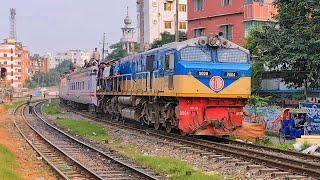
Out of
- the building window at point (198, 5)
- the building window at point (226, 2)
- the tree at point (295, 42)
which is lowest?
the tree at point (295, 42)

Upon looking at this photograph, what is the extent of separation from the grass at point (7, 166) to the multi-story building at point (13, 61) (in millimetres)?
120243

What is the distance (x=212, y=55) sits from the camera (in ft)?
59.9

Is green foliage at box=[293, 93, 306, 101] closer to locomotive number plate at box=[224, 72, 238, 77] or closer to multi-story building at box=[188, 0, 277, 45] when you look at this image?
multi-story building at box=[188, 0, 277, 45]

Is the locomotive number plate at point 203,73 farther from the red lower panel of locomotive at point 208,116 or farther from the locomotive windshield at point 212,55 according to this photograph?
the red lower panel of locomotive at point 208,116

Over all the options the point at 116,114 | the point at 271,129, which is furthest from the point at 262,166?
the point at 116,114

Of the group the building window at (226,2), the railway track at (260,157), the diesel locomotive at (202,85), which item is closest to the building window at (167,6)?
the building window at (226,2)

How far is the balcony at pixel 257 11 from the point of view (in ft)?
132

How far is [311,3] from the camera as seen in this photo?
2625cm

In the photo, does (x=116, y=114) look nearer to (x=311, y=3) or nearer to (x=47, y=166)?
(x=311, y=3)

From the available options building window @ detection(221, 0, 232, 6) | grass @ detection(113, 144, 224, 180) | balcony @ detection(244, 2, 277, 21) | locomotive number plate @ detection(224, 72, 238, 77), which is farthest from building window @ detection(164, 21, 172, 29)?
grass @ detection(113, 144, 224, 180)

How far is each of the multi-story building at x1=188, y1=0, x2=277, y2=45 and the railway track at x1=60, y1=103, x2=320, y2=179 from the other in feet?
74.0

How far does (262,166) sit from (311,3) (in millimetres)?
16327

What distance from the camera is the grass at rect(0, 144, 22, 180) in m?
11.0

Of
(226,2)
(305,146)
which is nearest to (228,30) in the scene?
(226,2)
